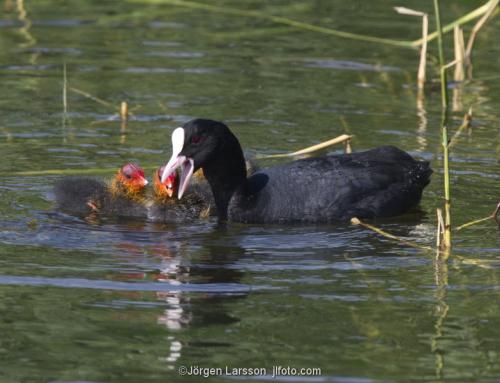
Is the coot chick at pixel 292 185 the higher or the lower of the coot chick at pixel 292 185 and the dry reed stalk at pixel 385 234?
the higher

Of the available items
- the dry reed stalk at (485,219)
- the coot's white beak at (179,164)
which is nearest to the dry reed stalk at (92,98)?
the coot's white beak at (179,164)

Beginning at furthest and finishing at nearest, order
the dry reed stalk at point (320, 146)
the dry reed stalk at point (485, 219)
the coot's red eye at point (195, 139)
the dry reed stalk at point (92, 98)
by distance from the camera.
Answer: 1. the dry reed stalk at point (92, 98)
2. the dry reed stalk at point (320, 146)
3. the coot's red eye at point (195, 139)
4. the dry reed stalk at point (485, 219)

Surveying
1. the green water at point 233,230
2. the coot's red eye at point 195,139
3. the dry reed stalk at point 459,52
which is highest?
the dry reed stalk at point 459,52

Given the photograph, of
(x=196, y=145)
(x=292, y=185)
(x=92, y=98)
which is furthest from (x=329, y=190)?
(x=92, y=98)

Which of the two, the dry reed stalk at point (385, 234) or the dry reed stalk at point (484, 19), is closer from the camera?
the dry reed stalk at point (385, 234)

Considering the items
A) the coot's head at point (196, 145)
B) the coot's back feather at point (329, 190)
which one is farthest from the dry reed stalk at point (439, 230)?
the coot's head at point (196, 145)

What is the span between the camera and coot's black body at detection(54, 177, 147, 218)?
6922mm

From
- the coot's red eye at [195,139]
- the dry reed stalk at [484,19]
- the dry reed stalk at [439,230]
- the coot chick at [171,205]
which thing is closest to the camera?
the dry reed stalk at [439,230]

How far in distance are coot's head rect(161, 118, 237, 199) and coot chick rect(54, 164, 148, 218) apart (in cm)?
27

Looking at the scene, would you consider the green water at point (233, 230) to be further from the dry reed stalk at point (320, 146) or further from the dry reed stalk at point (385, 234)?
the dry reed stalk at point (320, 146)

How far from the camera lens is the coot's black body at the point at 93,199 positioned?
6.92 m

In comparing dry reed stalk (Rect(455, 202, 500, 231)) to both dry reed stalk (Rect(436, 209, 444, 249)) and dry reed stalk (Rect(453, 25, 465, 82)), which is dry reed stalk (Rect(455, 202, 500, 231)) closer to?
dry reed stalk (Rect(436, 209, 444, 249))

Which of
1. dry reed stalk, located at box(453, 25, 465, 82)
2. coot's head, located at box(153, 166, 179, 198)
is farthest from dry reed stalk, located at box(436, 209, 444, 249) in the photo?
dry reed stalk, located at box(453, 25, 465, 82)

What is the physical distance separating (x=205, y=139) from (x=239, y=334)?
1.96m
